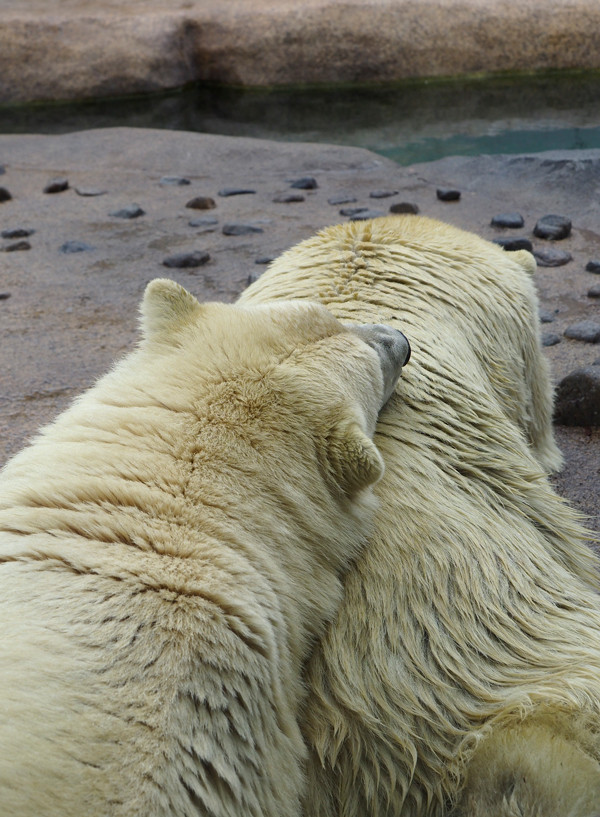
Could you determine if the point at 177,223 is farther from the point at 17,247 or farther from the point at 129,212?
the point at 17,247

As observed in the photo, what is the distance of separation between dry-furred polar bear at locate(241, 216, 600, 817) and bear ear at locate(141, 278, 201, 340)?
0.52 m

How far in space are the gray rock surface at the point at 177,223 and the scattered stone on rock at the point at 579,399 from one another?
55mm

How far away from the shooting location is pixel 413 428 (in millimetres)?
2219

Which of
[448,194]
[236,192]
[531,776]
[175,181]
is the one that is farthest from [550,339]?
[175,181]

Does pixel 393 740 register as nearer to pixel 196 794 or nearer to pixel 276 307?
pixel 196 794

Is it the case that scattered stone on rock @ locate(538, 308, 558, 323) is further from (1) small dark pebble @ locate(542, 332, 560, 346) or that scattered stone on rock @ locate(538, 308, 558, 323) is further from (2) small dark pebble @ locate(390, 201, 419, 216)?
(2) small dark pebble @ locate(390, 201, 419, 216)

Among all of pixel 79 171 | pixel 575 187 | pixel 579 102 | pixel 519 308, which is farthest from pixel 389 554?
pixel 579 102

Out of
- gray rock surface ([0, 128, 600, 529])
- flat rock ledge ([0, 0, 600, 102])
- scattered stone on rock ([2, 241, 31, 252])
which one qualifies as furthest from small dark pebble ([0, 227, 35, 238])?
flat rock ledge ([0, 0, 600, 102])

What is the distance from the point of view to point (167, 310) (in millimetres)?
2074

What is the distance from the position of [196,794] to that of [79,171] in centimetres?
721

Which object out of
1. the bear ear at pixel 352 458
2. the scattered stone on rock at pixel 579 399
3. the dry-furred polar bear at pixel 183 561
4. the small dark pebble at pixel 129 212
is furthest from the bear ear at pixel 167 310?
the small dark pebble at pixel 129 212

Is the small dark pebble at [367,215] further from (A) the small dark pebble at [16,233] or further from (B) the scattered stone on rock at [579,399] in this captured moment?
(B) the scattered stone on rock at [579,399]

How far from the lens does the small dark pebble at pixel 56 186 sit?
23.5ft

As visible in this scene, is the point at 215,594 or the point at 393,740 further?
the point at 393,740
